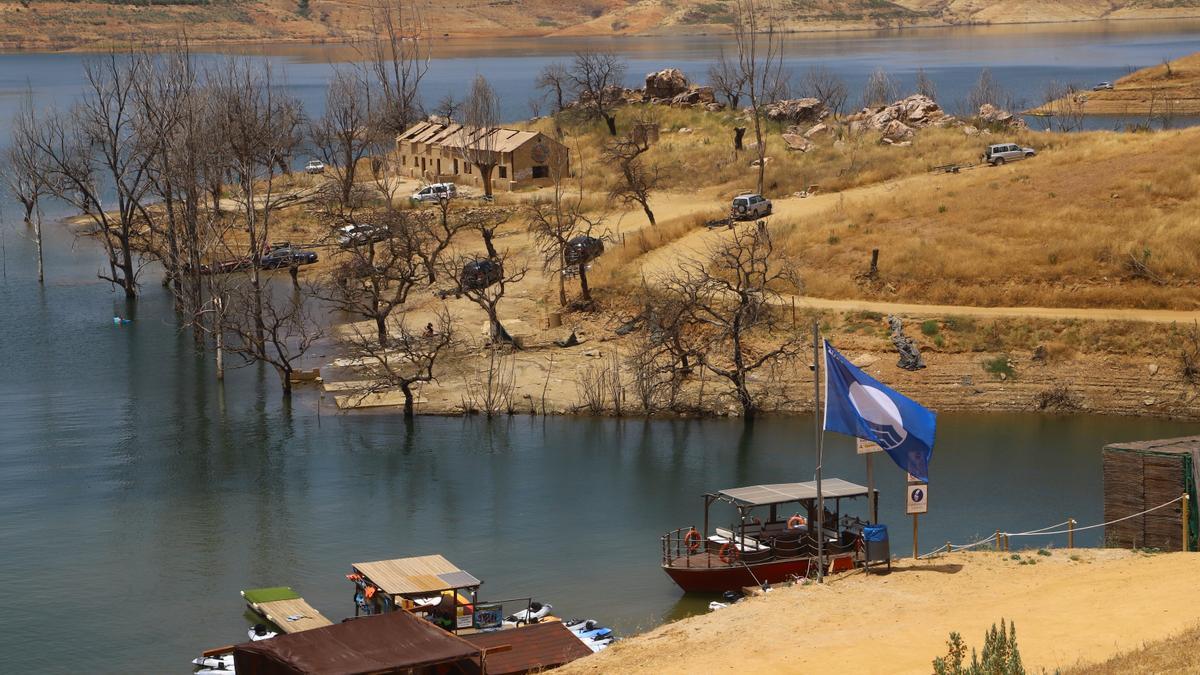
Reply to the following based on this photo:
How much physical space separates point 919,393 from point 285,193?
53.4 m

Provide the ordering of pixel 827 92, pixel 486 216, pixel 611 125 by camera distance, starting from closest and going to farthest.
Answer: pixel 486 216
pixel 611 125
pixel 827 92

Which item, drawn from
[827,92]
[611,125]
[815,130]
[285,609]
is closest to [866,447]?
[285,609]

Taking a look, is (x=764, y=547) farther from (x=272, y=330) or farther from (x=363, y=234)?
(x=363, y=234)

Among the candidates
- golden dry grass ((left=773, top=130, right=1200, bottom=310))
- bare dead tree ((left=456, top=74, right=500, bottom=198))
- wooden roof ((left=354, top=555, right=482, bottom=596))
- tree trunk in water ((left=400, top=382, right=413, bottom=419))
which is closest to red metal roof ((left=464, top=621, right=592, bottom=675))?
wooden roof ((left=354, top=555, right=482, bottom=596))

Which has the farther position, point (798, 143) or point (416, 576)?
point (798, 143)

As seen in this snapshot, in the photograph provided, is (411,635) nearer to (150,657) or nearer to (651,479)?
(150,657)

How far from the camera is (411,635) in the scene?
2808cm

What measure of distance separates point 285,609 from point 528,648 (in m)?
7.46

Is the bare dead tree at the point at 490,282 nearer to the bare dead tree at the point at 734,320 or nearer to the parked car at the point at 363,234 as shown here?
the parked car at the point at 363,234

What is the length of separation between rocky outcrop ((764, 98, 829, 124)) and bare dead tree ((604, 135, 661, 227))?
9656 mm

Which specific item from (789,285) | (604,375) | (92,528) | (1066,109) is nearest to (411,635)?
(92,528)

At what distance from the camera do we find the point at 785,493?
36.3 metres

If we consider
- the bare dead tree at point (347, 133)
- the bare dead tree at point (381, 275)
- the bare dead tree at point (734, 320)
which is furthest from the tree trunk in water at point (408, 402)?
the bare dead tree at point (347, 133)

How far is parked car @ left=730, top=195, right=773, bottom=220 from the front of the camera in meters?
74.2
